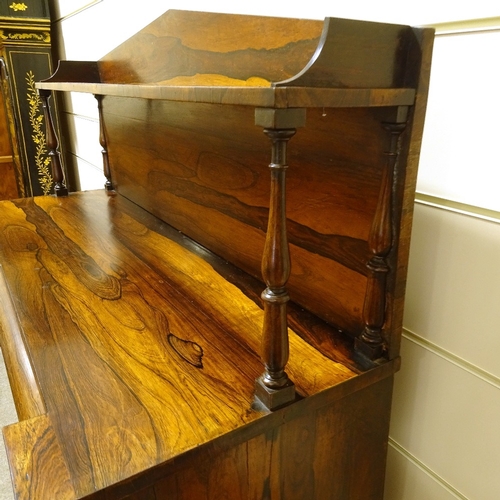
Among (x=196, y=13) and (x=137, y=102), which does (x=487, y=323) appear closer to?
(x=196, y=13)

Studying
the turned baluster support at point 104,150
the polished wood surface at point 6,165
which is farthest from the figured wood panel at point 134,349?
the polished wood surface at point 6,165

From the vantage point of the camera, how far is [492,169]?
659 mm

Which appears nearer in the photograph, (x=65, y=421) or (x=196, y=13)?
(x=65, y=421)

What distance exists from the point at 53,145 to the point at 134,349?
1024 mm

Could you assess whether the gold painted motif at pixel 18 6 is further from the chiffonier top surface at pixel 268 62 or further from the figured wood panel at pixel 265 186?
the figured wood panel at pixel 265 186

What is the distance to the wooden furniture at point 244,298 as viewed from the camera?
0.55 m

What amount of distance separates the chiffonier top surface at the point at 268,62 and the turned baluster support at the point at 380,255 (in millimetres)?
62

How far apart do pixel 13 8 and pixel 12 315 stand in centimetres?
201

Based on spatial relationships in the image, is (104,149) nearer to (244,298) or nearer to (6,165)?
(244,298)

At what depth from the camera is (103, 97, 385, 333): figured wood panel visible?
718 millimetres

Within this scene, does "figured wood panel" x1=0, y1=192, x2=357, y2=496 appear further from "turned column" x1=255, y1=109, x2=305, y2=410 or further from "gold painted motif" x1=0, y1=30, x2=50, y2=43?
"gold painted motif" x1=0, y1=30, x2=50, y2=43

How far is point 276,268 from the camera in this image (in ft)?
1.85

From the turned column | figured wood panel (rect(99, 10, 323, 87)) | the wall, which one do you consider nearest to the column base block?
the turned column

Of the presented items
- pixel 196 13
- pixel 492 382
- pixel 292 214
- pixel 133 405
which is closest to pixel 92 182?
pixel 196 13
